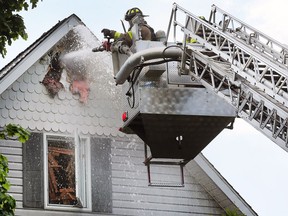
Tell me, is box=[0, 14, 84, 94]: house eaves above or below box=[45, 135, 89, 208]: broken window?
above

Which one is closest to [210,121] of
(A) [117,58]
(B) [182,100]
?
(B) [182,100]

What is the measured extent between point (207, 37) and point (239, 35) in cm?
53

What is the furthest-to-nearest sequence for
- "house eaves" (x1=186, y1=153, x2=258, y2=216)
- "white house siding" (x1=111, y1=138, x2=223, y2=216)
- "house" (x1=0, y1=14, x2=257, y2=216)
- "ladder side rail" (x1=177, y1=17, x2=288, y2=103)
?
"house eaves" (x1=186, y1=153, x2=258, y2=216), "white house siding" (x1=111, y1=138, x2=223, y2=216), "house" (x1=0, y1=14, x2=257, y2=216), "ladder side rail" (x1=177, y1=17, x2=288, y2=103)

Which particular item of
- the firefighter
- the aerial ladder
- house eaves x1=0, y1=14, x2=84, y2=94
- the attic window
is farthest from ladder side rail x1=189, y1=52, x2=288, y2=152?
the attic window

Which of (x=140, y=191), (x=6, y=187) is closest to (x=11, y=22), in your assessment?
(x=6, y=187)

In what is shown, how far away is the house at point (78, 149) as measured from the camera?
2550cm

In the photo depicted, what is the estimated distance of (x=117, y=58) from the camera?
79.4 ft

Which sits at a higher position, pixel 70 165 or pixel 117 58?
pixel 117 58

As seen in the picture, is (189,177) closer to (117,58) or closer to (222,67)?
(117,58)

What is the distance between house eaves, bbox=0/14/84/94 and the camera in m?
25.3

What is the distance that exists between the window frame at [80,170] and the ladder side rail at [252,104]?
16.8 feet

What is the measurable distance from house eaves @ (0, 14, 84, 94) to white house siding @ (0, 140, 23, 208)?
1071 millimetres

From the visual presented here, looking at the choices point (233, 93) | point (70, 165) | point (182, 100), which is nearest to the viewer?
point (233, 93)

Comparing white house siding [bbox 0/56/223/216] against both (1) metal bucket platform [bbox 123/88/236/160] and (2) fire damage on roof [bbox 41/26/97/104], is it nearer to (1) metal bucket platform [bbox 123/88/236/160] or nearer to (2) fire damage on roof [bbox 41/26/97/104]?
(2) fire damage on roof [bbox 41/26/97/104]
